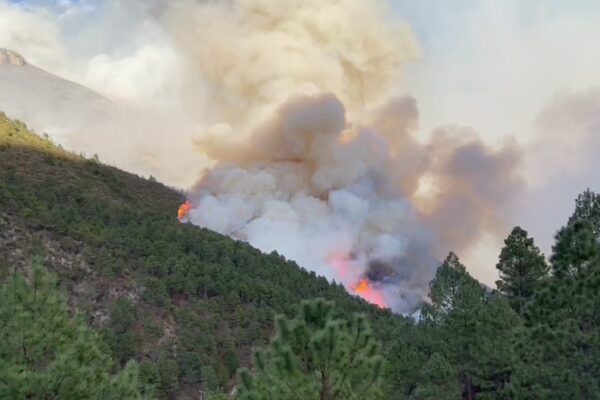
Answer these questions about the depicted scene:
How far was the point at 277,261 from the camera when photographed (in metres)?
83.6

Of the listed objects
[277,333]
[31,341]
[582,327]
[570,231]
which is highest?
[570,231]

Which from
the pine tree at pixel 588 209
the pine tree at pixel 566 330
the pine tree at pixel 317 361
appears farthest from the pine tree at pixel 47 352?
the pine tree at pixel 588 209

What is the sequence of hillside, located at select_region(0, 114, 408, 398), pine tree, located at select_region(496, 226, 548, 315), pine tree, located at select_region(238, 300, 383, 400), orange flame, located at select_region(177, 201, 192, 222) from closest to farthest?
pine tree, located at select_region(238, 300, 383, 400), pine tree, located at select_region(496, 226, 548, 315), hillside, located at select_region(0, 114, 408, 398), orange flame, located at select_region(177, 201, 192, 222)

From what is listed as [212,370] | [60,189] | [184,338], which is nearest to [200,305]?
[184,338]

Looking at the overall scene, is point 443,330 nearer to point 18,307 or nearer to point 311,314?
point 311,314

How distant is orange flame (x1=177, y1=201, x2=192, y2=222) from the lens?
111 m

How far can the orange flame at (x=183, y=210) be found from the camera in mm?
110625

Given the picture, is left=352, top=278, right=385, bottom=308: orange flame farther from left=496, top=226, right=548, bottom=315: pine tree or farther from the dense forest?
left=496, top=226, right=548, bottom=315: pine tree

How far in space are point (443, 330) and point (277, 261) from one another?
5455 centimetres

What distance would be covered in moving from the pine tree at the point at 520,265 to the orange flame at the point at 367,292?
72.8 m

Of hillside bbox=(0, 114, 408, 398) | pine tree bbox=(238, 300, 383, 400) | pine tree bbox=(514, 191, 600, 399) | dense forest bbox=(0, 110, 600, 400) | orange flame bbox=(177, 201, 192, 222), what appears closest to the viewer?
pine tree bbox=(238, 300, 383, 400)

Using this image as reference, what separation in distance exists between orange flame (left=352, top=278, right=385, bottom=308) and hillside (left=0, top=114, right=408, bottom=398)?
31.1m

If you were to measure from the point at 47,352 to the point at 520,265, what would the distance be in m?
30.0

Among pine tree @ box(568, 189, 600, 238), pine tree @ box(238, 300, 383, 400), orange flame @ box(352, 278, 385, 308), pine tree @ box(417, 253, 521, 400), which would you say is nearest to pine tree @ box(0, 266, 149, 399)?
pine tree @ box(238, 300, 383, 400)
